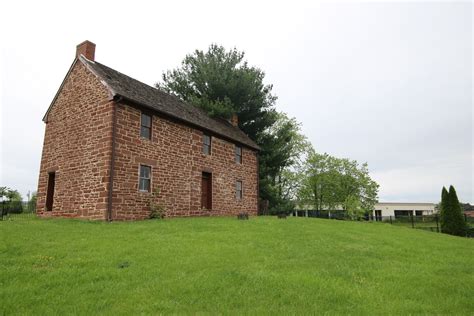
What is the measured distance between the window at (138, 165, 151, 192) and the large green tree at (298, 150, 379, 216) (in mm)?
35167

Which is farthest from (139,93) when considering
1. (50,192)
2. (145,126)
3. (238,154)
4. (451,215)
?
(451,215)

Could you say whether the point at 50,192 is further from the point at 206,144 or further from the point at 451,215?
the point at 451,215

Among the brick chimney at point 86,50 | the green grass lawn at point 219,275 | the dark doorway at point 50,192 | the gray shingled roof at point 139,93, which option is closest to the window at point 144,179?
the gray shingled roof at point 139,93

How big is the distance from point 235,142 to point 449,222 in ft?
54.1

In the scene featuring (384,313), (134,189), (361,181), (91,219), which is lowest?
(384,313)

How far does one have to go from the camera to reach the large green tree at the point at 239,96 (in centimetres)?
2938

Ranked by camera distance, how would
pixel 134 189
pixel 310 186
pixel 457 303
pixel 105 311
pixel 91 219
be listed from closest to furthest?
pixel 105 311
pixel 457 303
pixel 91 219
pixel 134 189
pixel 310 186

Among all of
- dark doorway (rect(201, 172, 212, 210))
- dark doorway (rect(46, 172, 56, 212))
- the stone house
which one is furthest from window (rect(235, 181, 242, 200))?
dark doorway (rect(46, 172, 56, 212))

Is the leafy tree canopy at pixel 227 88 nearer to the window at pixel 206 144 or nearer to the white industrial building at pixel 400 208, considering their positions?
the window at pixel 206 144

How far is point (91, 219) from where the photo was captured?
575 inches

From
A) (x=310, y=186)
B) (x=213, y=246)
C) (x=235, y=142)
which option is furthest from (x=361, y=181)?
(x=213, y=246)

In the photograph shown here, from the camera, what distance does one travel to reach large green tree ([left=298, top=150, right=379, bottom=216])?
164ft

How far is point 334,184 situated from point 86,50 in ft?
133

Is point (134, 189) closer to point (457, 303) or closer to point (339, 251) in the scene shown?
point (339, 251)
